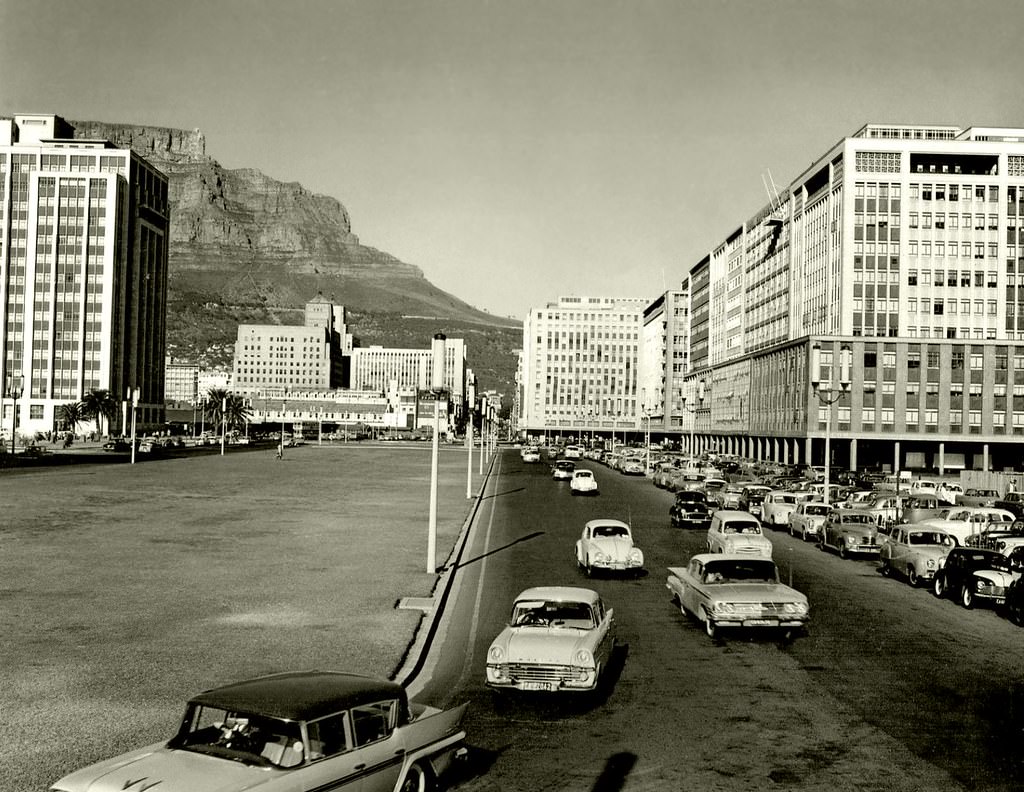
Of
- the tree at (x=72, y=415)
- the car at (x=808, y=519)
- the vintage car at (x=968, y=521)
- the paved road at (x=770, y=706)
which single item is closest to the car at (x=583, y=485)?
the car at (x=808, y=519)

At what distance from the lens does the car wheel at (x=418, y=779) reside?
913 cm

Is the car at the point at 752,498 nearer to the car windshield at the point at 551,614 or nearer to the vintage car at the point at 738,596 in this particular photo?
the vintage car at the point at 738,596

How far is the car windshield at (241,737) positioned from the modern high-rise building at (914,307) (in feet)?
303

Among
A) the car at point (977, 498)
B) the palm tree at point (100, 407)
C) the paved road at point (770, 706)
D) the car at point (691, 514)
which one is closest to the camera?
the paved road at point (770, 706)

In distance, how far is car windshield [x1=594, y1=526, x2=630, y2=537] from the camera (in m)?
26.8

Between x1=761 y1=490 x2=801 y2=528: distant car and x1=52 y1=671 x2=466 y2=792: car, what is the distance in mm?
33020

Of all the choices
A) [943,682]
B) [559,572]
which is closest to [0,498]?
[559,572]

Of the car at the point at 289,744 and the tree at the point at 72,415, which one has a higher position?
the tree at the point at 72,415

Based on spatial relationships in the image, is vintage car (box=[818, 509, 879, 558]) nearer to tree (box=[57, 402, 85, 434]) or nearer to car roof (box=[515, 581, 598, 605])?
car roof (box=[515, 581, 598, 605])

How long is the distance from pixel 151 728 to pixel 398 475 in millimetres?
64880

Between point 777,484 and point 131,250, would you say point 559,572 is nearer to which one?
point 777,484

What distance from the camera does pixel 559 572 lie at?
25.9 meters

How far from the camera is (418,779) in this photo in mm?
9227

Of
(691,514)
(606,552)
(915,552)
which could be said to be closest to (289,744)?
(606,552)
